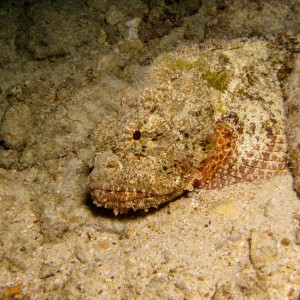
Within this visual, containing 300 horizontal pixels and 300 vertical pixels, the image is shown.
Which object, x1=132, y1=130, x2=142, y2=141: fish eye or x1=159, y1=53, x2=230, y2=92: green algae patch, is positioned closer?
x1=132, y1=130, x2=142, y2=141: fish eye

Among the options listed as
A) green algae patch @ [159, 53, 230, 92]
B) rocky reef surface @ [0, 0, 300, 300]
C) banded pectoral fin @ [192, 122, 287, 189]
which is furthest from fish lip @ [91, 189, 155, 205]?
green algae patch @ [159, 53, 230, 92]

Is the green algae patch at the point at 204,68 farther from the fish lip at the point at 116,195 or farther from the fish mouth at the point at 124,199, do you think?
the fish lip at the point at 116,195

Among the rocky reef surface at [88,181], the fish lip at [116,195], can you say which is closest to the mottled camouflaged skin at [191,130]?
the fish lip at [116,195]

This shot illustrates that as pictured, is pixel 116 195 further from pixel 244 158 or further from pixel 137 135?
pixel 244 158

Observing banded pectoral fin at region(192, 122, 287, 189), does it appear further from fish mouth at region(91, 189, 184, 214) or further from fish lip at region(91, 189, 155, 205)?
fish lip at region(91, 189, 155, 205)

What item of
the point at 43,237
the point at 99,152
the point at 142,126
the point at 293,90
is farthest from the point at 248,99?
the point at 43,237
